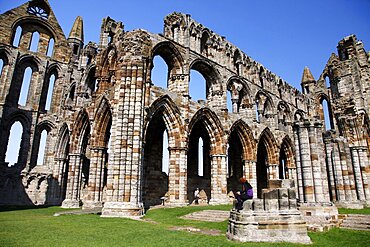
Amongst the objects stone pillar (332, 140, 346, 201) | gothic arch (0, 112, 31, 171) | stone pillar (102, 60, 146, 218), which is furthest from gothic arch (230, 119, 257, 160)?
gothic arch (0, 112, 31, 171)

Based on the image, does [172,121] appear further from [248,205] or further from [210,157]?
[248,205]

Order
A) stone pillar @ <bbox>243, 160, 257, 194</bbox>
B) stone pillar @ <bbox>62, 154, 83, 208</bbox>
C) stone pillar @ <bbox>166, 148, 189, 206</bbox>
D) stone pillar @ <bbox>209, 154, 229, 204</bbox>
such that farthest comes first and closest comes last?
stone pillar @ <bbox>243, 160, 257, 194</bbox> → stone pillar @ <bbox>62, 154, 83, 208</bbox> → stone pillar @ <bbox>209, 154, 229, 204</bbox> → stone pillar @ <bbox>166, 148, 189, 206</bbox>

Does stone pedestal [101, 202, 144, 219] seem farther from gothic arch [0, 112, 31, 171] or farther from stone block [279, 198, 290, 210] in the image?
gothic arch [0, 112, 31, 171]

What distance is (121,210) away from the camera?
1307cm

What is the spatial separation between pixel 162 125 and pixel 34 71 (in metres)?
16.5

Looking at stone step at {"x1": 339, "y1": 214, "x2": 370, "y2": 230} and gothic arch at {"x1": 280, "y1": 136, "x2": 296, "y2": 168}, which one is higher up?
gothic arch at {"x1": 280, "y1": 136, "x2": 296, "y2": 168}

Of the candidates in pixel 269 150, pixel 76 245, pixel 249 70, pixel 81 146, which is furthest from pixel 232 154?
pixel 76 245

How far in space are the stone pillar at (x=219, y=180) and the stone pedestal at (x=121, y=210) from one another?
7470 millimetres

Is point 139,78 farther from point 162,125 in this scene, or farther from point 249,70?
point 249,70

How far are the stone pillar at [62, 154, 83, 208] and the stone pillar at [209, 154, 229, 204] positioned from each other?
9.93 metres

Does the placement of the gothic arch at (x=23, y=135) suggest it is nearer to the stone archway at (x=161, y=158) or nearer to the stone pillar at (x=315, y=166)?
the stone archway at (x=161, y=158)

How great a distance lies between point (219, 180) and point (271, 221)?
1254cm

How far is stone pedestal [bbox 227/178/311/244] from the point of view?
722 cm

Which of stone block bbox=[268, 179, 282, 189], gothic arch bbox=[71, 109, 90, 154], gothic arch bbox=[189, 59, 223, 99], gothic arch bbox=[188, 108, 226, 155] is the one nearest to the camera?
stone block bbox=[268, 179, 282, 189]
